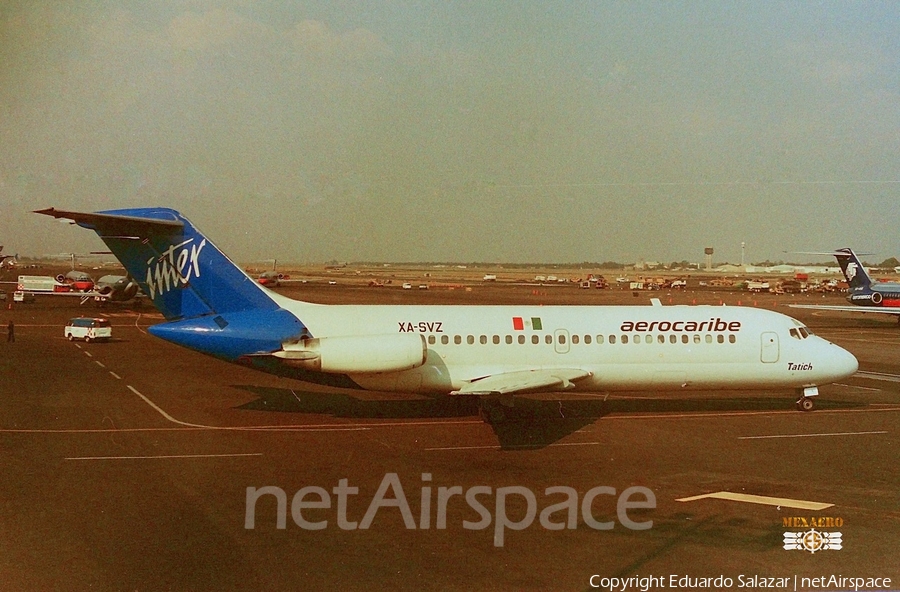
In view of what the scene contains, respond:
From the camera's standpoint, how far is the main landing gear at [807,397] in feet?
69.2

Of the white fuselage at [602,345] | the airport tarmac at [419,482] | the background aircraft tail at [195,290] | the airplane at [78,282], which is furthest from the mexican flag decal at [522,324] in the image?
the airplane at [78,282]

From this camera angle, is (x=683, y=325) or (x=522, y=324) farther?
(x=683, y=325)

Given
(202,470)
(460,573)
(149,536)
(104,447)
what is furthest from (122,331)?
(460,573)

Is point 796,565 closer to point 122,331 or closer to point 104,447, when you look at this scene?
point 104,447

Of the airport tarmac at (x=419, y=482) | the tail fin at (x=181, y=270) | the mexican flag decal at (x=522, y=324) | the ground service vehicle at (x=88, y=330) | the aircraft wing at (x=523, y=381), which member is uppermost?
the tail fin at (x=181, y=270)

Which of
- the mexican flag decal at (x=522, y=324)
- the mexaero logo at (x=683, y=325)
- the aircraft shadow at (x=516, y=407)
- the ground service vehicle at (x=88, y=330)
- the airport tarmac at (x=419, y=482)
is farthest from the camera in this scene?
the ground service vehicle at (x=88, y=330)

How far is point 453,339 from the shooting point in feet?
63.7

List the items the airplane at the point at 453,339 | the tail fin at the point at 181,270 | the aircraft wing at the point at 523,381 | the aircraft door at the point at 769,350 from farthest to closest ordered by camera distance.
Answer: the aircraft door at the point at 769,350 → the tail fin at the point at 181,270 → the airplane at the point at 453,339 → the aircraft wing at the point at 523,381

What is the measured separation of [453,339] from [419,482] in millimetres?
6271

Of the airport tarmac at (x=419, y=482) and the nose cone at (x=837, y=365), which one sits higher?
the nose cone at (x=837, y=365)

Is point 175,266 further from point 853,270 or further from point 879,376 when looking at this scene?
point 853,270

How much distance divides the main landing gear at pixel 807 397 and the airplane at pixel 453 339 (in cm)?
5

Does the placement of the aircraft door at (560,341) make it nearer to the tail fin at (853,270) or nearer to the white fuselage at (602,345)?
the white fuselage at (602,345)

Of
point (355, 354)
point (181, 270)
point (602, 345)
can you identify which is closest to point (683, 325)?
point (602, 345)
